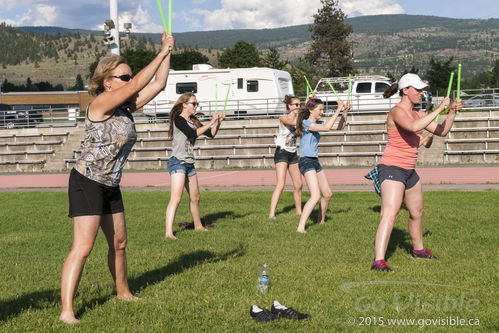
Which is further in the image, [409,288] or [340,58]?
[340,58]

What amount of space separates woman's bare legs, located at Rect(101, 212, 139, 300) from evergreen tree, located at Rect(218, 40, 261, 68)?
112 meters

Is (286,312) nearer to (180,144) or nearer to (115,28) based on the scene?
(180,144)

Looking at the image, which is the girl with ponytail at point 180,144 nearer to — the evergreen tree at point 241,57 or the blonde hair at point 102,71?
the blonde hair at point 102,71

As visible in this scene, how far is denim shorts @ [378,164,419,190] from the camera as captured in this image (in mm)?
6543

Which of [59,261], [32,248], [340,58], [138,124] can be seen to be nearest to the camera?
[59,261]

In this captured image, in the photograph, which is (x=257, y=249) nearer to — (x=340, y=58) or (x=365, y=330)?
(x=365, y=330)

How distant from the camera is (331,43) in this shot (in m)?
73.1

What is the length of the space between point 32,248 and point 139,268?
7.81 feet

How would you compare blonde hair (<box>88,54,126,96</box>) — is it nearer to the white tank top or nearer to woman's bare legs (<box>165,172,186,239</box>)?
woman's bare legs (<box>165,172,186,239</box>)

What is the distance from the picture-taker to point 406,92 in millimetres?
6559

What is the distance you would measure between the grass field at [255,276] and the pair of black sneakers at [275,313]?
0.27 ft

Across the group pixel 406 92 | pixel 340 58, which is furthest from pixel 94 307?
pixel 340 58

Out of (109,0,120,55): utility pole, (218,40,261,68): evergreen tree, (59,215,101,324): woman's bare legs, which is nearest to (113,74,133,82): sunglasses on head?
(59,215,101,324): woman's bare legs

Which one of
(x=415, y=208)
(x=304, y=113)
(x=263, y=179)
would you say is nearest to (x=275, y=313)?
(x=415, y=208)
